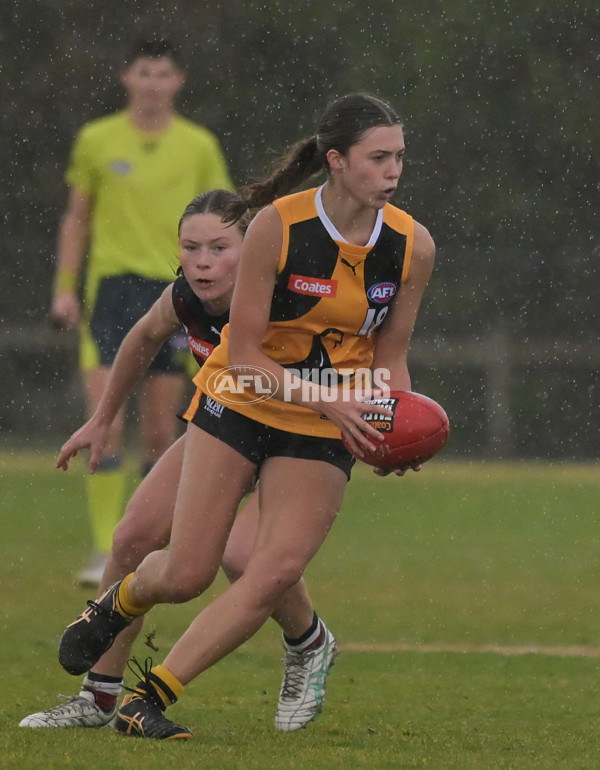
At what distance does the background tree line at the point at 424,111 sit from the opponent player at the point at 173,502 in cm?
1163

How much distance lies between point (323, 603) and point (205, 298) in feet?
8.47

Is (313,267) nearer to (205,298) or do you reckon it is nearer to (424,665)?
(205,298)

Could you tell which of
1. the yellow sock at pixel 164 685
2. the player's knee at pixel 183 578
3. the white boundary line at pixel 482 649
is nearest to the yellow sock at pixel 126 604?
the player's knee at pixel 183 578

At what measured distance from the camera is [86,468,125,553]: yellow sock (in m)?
7.16

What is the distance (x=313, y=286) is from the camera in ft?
14.3

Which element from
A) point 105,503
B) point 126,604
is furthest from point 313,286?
point 105,503

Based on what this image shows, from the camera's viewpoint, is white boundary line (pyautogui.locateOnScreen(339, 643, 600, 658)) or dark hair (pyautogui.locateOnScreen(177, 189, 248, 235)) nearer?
dark hair (pyautogui.locateOnScreen(177, 189, 248, 235))

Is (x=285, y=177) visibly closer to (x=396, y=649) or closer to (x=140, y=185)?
(x=396, y=649)

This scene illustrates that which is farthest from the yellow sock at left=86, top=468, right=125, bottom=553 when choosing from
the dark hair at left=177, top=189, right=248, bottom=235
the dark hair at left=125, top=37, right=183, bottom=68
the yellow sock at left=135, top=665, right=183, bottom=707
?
the yellow sock at left=135, top=665, right=183, bottom=707

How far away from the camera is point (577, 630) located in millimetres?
6297

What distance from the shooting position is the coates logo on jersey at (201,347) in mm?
4828

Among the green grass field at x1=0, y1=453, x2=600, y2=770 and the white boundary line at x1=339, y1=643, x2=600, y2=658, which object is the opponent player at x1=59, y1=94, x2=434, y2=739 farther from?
the white boundary line at x1=339, y1=643, x2=600, y2=658

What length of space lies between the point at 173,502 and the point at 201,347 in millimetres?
528

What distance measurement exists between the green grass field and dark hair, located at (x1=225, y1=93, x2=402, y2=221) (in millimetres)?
1518
